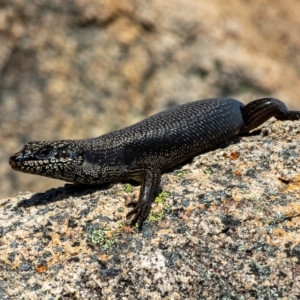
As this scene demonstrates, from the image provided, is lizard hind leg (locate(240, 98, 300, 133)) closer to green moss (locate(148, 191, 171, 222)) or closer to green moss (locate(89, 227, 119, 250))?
green moss (locate(148, 191, 171, 222))

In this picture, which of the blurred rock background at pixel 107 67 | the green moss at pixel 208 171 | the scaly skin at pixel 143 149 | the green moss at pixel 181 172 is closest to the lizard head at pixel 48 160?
the scaly skin at pixel 143 149

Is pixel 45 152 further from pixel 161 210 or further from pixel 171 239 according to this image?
pixel 171 239

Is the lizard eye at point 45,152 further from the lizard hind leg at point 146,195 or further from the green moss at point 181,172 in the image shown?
the green moss at point 181,172

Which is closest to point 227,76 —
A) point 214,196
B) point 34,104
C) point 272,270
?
point 34,104

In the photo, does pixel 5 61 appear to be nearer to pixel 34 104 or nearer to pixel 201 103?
pixel 34 104

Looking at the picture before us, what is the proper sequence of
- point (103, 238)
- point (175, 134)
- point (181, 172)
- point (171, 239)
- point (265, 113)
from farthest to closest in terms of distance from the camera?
point (265, 113)
point (175, 134)
point (181, 172)
point (103, 238)
point (171, 239)

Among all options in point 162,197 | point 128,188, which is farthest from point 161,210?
point 128,188
